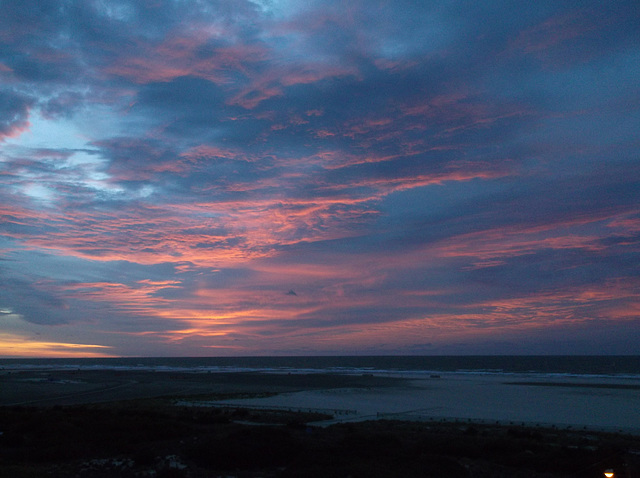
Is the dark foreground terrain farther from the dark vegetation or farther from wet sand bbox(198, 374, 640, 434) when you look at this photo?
wet sand bbox(198, 374, 640, 434)

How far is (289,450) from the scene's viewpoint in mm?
18922

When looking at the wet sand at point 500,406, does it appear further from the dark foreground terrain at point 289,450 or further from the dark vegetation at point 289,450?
the dark vegetation at point 289,450

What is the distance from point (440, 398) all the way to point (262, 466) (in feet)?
108

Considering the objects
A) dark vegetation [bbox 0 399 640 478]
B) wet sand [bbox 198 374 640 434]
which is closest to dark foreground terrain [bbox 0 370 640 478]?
dark vegetation [bbox 0 399 640 478]

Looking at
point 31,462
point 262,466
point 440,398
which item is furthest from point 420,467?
point 440,398

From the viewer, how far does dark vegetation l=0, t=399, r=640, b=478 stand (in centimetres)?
1631

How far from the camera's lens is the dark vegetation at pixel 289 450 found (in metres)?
16.3

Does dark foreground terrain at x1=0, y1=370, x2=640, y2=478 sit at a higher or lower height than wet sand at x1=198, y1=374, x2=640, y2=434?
higher

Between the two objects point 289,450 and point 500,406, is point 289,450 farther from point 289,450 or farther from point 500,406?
point 500,406

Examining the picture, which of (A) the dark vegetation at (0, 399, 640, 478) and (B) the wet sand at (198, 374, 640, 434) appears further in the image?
(B) the wet sand at (198, 374, 640, 434)

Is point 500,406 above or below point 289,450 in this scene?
below

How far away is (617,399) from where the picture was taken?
47.0 meters

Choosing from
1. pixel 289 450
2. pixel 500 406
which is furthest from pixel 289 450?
pixel 500 406

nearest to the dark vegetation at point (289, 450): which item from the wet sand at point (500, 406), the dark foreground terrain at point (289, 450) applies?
the dark foreground terrain at point (289, 450)
